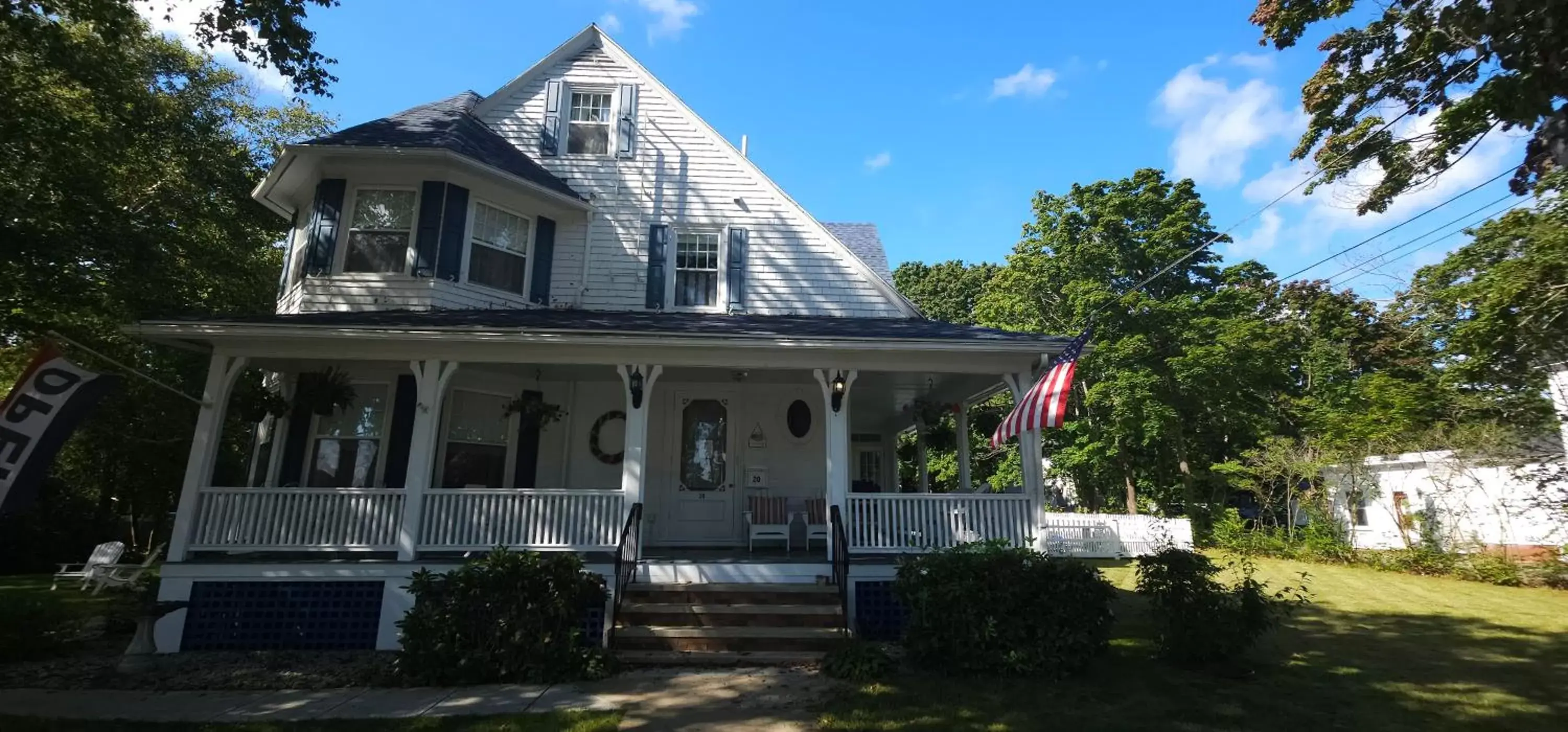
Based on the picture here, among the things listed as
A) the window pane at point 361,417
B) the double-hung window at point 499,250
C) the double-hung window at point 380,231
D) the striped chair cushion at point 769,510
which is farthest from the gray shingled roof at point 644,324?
the striped chair cushion at point 769,510

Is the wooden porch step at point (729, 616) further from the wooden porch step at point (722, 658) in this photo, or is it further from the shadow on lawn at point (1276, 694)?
the shadow on lawn at point (1276, 694)

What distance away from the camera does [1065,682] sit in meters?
6.31

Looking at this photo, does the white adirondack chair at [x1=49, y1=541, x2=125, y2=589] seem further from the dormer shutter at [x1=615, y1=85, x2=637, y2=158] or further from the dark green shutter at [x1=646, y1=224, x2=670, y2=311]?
the dormer shutter at [x1=615, y1=85, x2=637, y2=158]

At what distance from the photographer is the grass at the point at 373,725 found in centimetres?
517

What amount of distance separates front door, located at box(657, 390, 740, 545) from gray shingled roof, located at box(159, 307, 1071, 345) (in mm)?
1440

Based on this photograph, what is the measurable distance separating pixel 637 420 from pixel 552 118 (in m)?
6.71

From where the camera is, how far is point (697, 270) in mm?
11789

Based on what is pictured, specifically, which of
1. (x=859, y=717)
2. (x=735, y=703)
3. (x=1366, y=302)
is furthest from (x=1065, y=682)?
(x=1366, y=302)

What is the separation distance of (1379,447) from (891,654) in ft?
53.8

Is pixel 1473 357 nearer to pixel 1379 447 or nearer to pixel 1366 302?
pixel 1379 447

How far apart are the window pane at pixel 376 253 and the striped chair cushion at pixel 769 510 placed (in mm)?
6064

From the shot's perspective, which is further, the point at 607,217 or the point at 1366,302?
the point at 1366,302

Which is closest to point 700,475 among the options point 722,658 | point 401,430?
point 722,658

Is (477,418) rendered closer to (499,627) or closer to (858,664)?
(499,627)
